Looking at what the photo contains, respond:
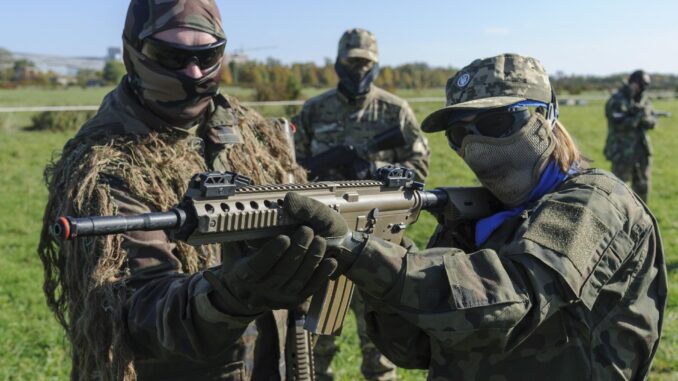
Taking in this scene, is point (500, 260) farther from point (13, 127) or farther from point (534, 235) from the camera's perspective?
point (13, 127)

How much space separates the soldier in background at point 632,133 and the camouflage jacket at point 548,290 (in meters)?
10.8

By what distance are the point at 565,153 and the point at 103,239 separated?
1.77 meters

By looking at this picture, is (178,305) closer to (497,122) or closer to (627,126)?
(497,122)

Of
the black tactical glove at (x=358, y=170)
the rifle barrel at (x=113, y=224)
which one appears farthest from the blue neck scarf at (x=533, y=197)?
the black tactical glove at (x=358, y=170)

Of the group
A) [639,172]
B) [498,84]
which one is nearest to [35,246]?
[498,84]

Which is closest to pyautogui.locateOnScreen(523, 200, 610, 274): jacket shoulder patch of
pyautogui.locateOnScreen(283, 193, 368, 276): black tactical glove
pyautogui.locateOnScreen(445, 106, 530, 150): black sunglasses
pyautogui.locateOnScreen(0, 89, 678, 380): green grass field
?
pyautogui.locateOnScreen(445, 106, 530, 150): black sunglasses

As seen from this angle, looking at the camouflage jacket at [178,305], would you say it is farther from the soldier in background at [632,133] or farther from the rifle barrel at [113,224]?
the soldier in background at [632,133]

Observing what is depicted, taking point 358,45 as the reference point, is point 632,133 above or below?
below

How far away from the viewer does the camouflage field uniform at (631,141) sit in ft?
40.8

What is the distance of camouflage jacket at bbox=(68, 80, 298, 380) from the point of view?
237 centimetres

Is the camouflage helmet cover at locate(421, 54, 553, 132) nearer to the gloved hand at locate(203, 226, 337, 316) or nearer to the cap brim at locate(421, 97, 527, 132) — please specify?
the cap brim at locate(421, 97, 527, 132)

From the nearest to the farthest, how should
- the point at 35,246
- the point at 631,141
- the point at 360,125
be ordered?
the point at 360,125 < the point at 35,246 < the point at 631,141

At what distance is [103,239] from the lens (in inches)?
100.0

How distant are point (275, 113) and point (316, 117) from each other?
1444cm
